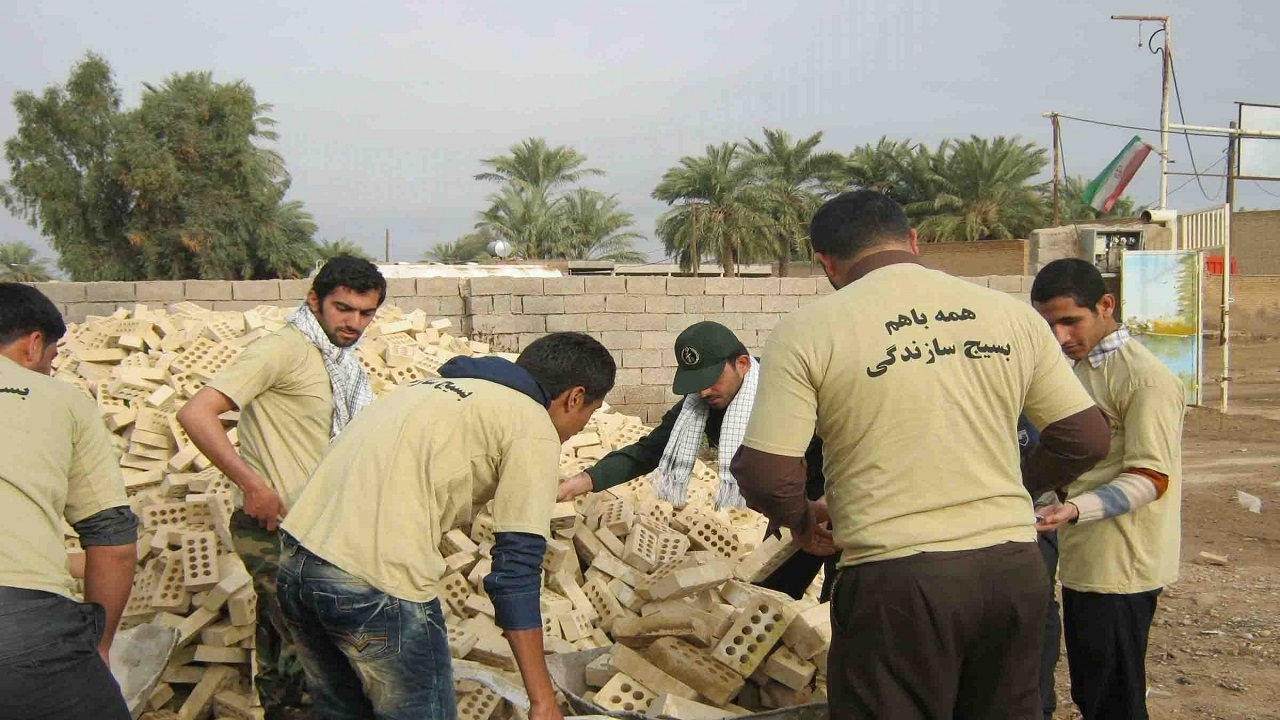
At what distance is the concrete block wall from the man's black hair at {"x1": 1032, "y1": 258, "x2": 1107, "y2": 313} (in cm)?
631

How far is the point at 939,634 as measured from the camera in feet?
7.13

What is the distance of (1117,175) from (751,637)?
18.9 meters

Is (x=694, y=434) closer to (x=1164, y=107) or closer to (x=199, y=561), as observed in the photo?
(x=199, y=561)

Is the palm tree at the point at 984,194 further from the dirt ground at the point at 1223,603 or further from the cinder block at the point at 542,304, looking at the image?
the cinder block at the point at 542,304

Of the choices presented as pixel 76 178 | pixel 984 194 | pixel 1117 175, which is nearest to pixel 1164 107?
pixel 1117 175

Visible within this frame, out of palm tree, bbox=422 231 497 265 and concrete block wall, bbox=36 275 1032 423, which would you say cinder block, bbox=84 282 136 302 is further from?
palm tree, bbox=422 231 497 265

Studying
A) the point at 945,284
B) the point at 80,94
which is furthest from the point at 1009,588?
the point at 80,94

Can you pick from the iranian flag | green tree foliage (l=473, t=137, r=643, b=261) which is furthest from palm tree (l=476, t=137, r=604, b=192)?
the iranian flag

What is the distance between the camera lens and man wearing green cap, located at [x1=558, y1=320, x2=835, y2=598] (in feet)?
11.9

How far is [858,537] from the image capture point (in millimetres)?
2225

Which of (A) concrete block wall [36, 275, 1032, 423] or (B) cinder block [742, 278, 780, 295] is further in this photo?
(B) cinder block [742, 278, 780, 295]

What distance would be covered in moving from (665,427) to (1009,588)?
1928 millimetres

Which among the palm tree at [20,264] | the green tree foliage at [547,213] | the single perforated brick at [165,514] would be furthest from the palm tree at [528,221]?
the single perforated brick at [165,514]

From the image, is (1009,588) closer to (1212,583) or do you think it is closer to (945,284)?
(945,284)
